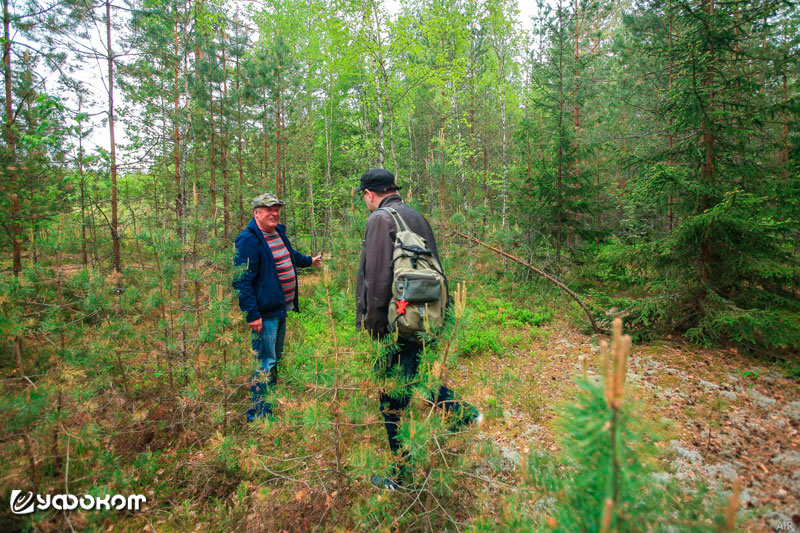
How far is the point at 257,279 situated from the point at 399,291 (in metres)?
1.96

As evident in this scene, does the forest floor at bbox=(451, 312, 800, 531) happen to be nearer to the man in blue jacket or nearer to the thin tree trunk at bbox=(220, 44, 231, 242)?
the man in blue jacket

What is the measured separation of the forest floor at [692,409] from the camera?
2.46m

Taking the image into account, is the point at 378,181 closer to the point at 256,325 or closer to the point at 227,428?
the point at 256,325

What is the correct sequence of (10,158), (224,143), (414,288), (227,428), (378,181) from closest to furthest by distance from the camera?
Result: (414,288), (378,181), (227,428), (10,158), (224,143)

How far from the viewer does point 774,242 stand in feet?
14.4

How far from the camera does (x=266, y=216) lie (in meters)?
3.60

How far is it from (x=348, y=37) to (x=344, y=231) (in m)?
4.57

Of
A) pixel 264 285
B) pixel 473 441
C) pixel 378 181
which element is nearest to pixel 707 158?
pixel 378 181

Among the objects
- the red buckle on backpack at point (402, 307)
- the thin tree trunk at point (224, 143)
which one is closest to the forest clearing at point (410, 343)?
the red buckle on backpack at point (402, 307)

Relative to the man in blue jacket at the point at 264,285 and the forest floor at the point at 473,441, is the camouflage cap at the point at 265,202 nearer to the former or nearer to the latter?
the man in blue jacket at the point at 264,285

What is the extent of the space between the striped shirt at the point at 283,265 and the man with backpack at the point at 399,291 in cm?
146

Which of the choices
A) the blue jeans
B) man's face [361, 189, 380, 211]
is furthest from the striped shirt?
man's face [361, 189, 380, 211]

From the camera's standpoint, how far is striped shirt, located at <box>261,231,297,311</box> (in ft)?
12.2

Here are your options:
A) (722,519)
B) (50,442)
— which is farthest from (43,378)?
(722,519)
